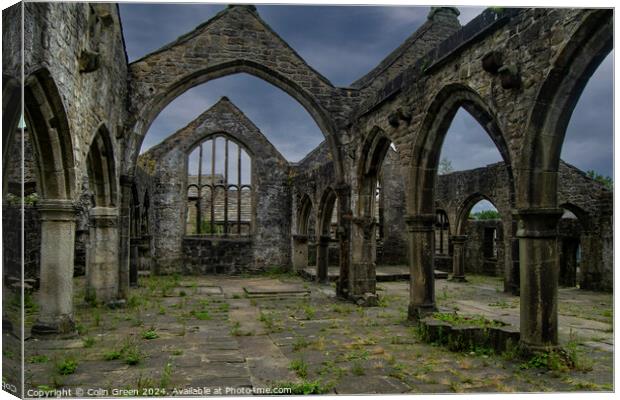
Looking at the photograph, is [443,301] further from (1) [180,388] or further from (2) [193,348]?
(1) [180,388]

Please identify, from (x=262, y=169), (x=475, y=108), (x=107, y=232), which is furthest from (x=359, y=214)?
(x=262, y=169)

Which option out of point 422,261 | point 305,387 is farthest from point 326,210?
point 305,387

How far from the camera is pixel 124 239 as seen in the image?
11375mm

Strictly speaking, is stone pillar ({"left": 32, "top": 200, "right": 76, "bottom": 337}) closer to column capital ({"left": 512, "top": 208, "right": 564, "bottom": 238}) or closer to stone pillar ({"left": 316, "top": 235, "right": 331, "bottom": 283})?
column capital ({"left": 512, "top": 208, "right": 564, "bottom": 238})

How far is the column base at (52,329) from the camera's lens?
7.25 m

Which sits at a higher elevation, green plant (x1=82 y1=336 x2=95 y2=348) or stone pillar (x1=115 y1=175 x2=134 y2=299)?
stone pillar (x1=115 y1=175 x2=134 y2=299)

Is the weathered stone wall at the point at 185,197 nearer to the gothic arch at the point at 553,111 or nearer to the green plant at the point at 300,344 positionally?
the green plant at the point at 300,344

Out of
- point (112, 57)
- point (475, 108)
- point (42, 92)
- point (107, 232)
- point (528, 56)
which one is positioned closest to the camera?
point (528, 56)

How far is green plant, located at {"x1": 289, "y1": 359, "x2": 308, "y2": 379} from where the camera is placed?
5562mm

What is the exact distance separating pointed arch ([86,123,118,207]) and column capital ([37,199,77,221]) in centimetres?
266

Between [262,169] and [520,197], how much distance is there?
53.2 feet

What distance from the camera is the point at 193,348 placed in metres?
7.04

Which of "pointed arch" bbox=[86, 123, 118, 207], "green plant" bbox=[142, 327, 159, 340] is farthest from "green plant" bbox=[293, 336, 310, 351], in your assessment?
"pointed arch" bbox=[86, 123, 118, 207]

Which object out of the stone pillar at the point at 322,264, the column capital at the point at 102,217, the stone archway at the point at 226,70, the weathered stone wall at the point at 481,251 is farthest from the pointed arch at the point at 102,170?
the weathered stone wall at the point at 481,251
